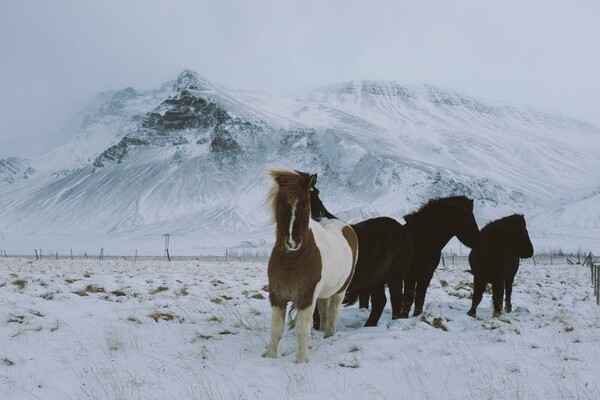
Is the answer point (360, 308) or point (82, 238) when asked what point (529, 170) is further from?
point (360, 308)

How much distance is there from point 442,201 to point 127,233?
141163 mm

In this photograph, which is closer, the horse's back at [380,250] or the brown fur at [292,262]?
the brown fur at [292,262]

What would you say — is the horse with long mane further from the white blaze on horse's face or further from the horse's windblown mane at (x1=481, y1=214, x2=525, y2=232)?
the horse's windblown mane at (x1=481, y1=214, x2=525, y2=232)

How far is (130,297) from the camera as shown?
10.2 meters

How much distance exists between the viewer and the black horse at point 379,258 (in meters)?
8.38

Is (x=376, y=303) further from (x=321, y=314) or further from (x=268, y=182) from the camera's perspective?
(x=268, y=182)

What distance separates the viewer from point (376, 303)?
8547mm

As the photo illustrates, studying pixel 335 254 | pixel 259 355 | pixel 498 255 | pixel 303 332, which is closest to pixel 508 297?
pixel 498 255

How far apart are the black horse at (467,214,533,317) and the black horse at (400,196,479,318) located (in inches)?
14.3

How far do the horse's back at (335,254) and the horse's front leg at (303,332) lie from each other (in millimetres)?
482

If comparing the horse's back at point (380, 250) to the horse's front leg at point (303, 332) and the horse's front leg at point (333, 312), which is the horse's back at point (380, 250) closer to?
the horse's front leg at point (333, 312)

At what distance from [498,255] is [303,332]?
5.59 meters

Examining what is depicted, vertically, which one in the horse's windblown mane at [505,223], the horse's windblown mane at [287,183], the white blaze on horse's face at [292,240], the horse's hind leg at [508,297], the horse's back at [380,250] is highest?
the horse's windblown mane at [287,183]

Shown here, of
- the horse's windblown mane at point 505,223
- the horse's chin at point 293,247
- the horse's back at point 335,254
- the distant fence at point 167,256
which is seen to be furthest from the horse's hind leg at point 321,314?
the distant fence at point 167,256
